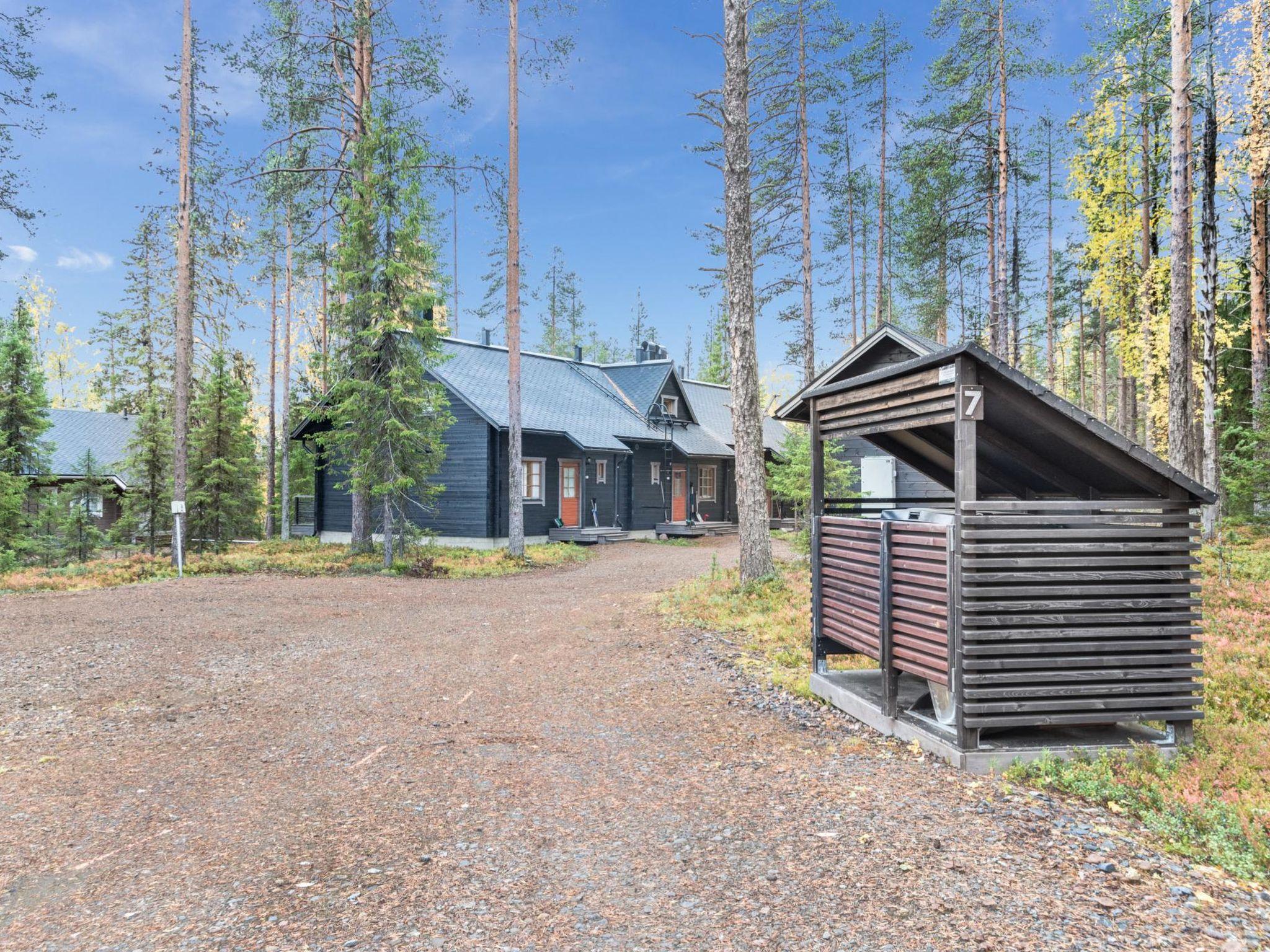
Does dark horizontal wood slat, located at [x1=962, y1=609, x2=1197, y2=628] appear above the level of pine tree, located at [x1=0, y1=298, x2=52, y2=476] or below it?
below

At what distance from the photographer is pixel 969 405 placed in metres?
4.48

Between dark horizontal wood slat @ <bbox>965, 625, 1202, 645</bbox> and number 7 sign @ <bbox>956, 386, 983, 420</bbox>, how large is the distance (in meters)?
1.36

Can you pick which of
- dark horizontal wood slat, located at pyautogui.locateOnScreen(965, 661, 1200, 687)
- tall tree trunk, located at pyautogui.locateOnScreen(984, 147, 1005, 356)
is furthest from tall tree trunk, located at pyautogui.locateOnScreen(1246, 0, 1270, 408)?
dark horizontal wood slat, located at pyautogui.locateOnScreen(965, 661, 1200, 687)

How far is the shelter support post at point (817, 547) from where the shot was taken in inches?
247

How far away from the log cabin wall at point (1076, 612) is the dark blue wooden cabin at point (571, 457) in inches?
616

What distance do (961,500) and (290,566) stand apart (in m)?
15.3

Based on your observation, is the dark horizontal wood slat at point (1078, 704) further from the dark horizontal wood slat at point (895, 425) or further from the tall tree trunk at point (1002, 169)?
the tall tree trunk at point (1002, 169)

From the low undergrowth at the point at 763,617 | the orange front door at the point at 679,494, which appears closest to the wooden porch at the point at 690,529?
the orange front door at the point at 679,494

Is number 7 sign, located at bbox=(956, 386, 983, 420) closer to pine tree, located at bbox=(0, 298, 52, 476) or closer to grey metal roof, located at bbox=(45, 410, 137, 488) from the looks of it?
pine tree, located at bbox=(0, 298, 52, 476)

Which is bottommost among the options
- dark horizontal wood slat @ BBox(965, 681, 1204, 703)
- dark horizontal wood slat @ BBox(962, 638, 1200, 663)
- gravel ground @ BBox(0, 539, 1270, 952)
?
gravel ground @ BBox(0, 539, 1270, 952)

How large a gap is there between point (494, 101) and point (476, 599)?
12.7 m

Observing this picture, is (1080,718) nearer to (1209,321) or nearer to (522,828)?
(522,828)

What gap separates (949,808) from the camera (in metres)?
3.96

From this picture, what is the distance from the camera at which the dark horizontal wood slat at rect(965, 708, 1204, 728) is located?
4492 millimetres
